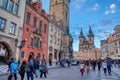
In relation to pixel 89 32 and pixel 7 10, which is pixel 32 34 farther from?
pixel 89 32

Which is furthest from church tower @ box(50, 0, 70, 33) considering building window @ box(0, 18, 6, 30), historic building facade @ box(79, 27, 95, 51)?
historic building facade @ box(79, 27, 95, 51)

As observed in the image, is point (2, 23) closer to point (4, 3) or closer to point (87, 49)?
point (4, 3)

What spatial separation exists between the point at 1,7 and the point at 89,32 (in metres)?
110

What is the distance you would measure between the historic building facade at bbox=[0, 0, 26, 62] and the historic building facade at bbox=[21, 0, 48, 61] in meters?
1.96

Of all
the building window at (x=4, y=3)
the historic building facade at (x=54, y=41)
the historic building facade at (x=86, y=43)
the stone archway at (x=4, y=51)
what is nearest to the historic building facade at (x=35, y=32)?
the historic building facade at (x=54, y=41)

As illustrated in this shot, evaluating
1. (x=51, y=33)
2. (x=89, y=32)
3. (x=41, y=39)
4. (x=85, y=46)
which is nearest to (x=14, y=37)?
(x=41, y=39)

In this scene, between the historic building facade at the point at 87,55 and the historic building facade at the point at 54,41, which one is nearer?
the historic building facade at the point at 54,41

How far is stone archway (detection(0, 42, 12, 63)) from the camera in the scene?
66.2 feet

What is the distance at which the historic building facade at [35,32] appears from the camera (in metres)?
25.1

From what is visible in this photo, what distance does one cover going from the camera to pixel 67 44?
42.9m

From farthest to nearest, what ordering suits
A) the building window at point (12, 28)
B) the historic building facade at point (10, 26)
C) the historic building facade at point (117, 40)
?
the historic building facade at point (117, 40)
the building window at point (12, 28)
the historic building facade at point (10, 26)

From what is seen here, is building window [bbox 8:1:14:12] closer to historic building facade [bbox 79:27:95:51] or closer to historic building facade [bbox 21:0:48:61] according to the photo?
historic building facade [bbox 21:0:48:61]

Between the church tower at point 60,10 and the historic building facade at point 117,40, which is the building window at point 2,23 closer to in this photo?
the church tower at point 60,10

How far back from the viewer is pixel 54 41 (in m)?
37.1
